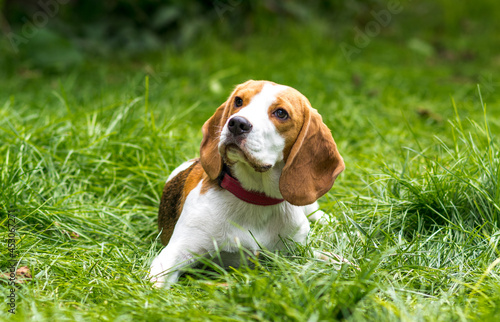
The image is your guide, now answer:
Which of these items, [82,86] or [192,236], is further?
[82,86]

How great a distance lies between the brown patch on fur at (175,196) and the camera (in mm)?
3092

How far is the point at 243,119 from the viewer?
2.48m

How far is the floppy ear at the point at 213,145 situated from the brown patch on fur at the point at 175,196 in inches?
8.4

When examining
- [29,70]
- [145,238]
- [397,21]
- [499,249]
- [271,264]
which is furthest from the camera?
[397,21]

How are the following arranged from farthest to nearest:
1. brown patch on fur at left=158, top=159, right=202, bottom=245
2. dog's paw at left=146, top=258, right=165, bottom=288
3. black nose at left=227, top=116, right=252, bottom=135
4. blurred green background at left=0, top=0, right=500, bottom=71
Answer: blurred green background at left=0, top=0, right=500, bottom=71
brown patch on fur at left=158, top=159, right=202, bottom=245
dog's paw at left=146, top=258, right=165, bottom=288
black nose at left=227, top=116, right=252, bottom=135

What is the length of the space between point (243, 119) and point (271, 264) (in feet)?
2.49

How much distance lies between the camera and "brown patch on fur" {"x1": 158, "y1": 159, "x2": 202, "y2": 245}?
309 centimetres

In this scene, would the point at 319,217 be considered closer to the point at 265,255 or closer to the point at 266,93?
the point at 265,255

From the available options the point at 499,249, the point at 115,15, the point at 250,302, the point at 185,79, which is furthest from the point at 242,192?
the point at 115,15

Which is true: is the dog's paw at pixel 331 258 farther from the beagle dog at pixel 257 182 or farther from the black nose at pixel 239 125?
the black nose at pixel 239 125

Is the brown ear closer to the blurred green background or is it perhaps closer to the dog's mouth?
the dog's mouth

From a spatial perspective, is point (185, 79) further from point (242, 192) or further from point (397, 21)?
point (397, 21)

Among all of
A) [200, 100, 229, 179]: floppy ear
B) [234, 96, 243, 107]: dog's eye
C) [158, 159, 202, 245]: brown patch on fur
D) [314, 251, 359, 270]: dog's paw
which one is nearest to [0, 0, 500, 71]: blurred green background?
[158, 159, 202, 245]: brown patch on fur

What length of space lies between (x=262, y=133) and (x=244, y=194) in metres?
0.39
